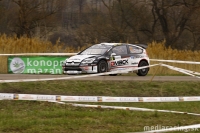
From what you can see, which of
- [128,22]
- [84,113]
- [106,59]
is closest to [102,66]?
[106,59]

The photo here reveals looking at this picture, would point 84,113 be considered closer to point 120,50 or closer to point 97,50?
point 97,50

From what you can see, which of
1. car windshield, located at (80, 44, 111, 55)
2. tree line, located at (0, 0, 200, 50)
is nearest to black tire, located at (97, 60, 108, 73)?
car windshield, located at (80, 44, 111, 55)

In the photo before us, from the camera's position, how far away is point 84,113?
1190cm

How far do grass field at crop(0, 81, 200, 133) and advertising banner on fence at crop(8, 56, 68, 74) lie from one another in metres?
8.04

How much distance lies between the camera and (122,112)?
39.5 ft

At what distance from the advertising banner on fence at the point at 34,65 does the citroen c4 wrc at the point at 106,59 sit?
4180mm

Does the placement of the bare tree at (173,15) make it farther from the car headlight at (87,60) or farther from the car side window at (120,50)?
the car headlight at (87,60)

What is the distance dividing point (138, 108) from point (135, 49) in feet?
30.4

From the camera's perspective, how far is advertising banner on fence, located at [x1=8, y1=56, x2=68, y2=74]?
975 inches

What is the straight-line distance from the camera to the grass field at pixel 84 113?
33.5ft

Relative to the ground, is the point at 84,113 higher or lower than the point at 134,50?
lower

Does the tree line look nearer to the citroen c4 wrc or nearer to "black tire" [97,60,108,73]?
the citroen c4 wrc

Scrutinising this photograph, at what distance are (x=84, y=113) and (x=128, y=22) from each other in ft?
131

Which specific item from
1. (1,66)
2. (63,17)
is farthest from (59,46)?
(63,17)
